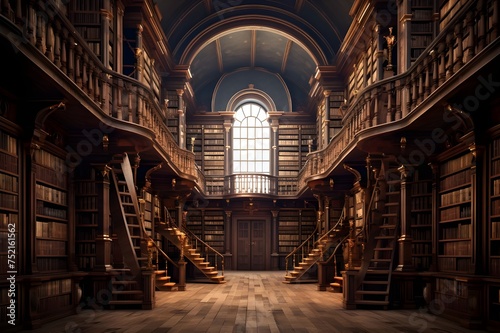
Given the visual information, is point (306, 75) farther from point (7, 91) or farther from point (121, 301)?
point (7, 91)

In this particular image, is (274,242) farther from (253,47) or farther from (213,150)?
(253,47)

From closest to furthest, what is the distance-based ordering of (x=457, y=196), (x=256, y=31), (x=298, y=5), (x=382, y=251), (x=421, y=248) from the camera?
(x=457, y=196)
(x=421, y=248)
(x=382, y=251)
(x=298, y=5)
(x=256, y=31)

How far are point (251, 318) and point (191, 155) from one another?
751cm

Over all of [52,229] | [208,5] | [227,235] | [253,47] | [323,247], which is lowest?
[227,235]

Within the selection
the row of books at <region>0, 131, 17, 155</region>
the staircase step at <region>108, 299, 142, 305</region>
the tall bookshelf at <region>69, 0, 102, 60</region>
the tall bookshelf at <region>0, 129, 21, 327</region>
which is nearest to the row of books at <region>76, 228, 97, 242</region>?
the staircase step at <region>108, 299, 142, 305</region>

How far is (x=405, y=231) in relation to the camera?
8.09 m

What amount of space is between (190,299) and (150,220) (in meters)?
3.09

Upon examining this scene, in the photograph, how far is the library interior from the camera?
225 inches

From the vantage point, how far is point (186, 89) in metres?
15.9

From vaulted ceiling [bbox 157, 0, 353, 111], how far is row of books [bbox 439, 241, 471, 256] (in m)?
7.06

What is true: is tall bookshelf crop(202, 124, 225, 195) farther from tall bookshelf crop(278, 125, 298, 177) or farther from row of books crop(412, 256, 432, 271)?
row of books crop(412, 256, 432, 271)

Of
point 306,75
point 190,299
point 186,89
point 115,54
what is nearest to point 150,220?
point 190,299

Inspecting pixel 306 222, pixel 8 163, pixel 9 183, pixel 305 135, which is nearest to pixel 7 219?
pixel 9 183

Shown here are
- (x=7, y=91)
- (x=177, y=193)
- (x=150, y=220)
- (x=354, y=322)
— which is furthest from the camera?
(x=177, y=193)
